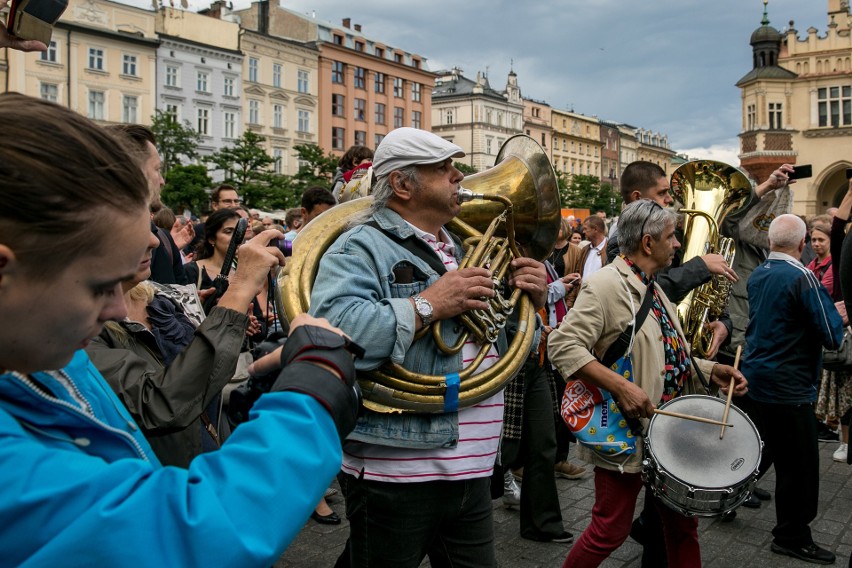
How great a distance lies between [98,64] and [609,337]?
44.5 m

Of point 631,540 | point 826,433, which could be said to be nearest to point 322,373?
point 631,540

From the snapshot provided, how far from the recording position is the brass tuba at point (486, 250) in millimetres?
2621

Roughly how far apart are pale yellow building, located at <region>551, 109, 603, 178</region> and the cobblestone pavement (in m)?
90.9

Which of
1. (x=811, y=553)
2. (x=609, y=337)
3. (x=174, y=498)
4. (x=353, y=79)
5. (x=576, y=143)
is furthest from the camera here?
(x=576, y=143)

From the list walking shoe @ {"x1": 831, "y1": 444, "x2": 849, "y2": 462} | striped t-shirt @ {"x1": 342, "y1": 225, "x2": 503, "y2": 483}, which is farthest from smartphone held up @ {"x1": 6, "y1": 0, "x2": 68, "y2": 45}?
walking shoe @ {"x1": 831, "y1": 444, "x2": 849, "y2": 462}

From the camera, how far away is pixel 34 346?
102 centimetres

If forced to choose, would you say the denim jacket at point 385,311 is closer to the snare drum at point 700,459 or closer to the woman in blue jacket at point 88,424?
the snare drum at point 700,459

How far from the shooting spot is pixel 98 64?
136 ft

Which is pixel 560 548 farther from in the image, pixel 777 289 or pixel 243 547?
pixel 243 547

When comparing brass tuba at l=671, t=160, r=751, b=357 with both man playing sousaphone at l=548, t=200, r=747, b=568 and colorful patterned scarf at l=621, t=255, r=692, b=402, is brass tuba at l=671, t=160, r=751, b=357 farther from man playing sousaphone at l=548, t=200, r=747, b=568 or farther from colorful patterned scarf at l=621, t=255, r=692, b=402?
man playing sousaphone at l=548, t=200, r=747, b=568

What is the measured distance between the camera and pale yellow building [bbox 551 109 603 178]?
317 ft

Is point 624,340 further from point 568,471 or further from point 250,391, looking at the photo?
point 568,471

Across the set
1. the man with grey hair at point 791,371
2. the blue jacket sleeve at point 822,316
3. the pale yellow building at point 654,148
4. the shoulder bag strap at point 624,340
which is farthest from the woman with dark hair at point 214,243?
the pale yellow building at point 654,148

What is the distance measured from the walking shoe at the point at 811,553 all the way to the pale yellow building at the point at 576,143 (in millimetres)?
91745
